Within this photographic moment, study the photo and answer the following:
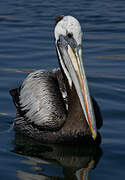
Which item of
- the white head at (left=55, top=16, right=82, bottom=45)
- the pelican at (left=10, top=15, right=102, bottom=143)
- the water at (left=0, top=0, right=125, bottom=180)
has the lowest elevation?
the water at (left=0, top=0, right=125, bottom=180)

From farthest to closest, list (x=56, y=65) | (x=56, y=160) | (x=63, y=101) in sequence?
(x=56, y=65) < (x=63, y=101) < (x=56, y=160)

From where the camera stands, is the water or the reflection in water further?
the water

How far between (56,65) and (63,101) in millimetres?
2530

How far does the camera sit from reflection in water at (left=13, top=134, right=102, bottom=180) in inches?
193

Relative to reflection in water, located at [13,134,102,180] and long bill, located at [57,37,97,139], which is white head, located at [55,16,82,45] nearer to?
long bill, located at [57,37,97,139]

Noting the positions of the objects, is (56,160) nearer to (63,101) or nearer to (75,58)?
(63,101)

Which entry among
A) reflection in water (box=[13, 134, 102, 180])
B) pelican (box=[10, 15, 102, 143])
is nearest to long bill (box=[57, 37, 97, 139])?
pelican (box=[10, 15, 102, 143])

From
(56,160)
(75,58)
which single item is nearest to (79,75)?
(75,58)

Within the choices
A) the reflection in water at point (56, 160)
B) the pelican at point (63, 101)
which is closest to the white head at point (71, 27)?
the pelican at point (63, 101)

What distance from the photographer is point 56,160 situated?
5281mm

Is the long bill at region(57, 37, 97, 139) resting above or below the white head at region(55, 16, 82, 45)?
below

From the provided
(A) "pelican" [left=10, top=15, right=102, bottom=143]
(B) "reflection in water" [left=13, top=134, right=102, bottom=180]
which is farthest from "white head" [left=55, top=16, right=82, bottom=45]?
(B) "reflection in water" [left=13, top=134, right=102, bottom=180]

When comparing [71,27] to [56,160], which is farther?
[56,160]

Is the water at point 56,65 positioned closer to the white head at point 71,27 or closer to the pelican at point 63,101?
the pelican at point 63,101
